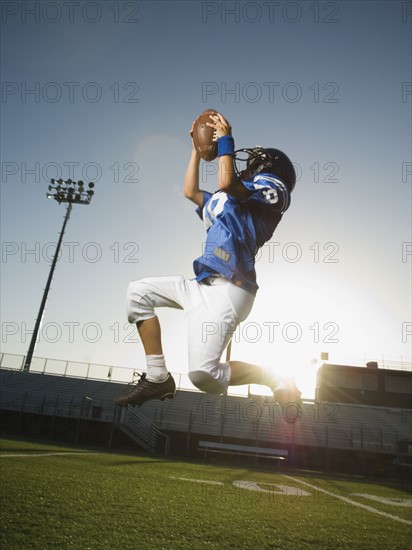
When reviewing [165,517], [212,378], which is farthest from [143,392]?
[165,517]

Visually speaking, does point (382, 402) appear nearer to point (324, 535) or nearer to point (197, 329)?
point (324, 535)

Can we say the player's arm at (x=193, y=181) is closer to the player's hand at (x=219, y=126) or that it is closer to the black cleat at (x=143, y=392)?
the player's hand at (x=219, y=126)

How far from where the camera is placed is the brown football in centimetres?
242

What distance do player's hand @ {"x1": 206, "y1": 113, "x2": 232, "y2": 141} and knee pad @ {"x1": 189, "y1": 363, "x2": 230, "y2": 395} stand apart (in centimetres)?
119

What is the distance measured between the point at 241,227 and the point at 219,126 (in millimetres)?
543

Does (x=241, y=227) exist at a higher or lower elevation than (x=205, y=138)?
lower

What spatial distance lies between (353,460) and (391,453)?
6.08 ft

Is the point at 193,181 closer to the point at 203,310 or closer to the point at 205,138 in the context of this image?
the point at 205,138

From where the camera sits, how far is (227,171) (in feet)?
6.81

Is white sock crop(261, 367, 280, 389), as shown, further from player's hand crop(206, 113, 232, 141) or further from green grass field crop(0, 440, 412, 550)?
green grass field crop(0, 440, 412, 550)

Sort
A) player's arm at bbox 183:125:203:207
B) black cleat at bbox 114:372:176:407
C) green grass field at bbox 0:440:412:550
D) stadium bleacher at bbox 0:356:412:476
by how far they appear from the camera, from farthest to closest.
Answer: stadium bleacher at bbox 0:356:412:476 < green grass field at bbox 0:440:412:550 < player's arm at bbox 183:125:203:207 < black cleat at bbox 114:372:176:407

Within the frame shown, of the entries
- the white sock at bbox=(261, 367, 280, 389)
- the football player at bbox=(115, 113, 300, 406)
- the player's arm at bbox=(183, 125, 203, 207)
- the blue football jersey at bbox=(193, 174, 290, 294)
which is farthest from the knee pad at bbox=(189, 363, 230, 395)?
the player's arm at bbox=(183, 125, 203, 207)

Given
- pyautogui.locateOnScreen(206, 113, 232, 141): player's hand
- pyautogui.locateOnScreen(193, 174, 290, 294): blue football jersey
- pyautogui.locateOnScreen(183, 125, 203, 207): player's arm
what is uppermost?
pyautogui.locateOnScreen(206, 113, 232, 141): player's hand

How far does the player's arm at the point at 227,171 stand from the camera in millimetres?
2068
